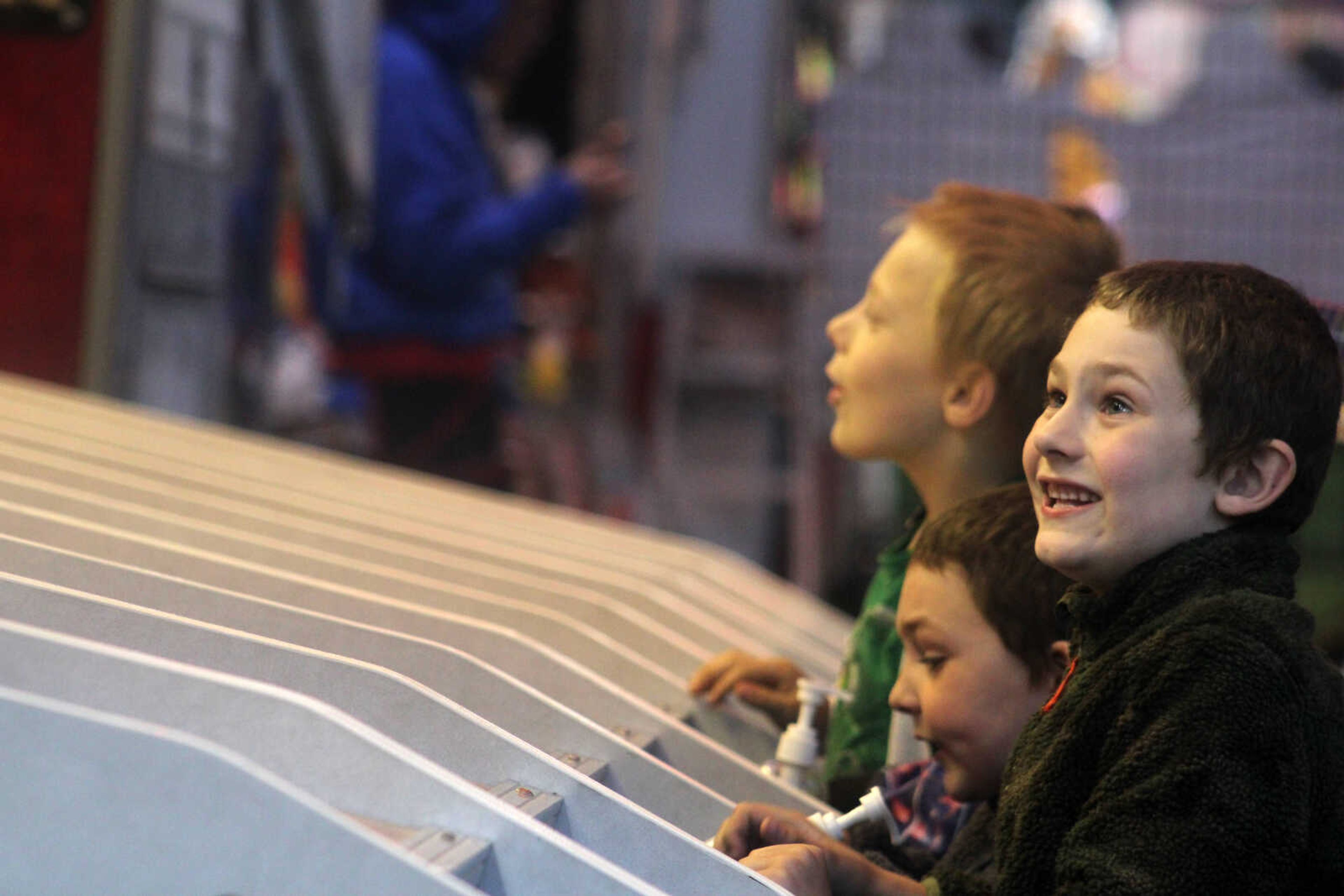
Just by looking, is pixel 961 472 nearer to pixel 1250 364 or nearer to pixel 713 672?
pixel 713 672

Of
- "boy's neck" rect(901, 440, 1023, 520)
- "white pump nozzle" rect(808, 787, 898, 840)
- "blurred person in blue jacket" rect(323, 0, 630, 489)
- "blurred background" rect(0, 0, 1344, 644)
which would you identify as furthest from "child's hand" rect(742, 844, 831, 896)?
"blurred background" rect(0, 0, 1344, 644)

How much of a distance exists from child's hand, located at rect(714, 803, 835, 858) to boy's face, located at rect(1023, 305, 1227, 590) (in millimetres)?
286

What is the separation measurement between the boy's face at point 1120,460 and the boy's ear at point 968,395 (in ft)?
1.42

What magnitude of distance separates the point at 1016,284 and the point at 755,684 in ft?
1.62

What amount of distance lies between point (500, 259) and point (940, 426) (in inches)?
89.2

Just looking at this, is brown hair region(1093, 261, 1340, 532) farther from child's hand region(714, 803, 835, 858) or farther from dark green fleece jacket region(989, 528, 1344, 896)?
child's hand region(714, 803, 835, 858)

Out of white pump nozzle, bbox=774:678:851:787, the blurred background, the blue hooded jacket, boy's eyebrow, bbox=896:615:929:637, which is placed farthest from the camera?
the blurred background

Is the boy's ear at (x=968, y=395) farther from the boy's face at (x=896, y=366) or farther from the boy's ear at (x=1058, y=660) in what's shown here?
the boy's ear at (x=1058, y=660)

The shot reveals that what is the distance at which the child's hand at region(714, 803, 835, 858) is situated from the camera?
1.14 metres

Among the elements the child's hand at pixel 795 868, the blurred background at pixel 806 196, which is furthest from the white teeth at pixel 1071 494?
the blurred background at pixel 806 196

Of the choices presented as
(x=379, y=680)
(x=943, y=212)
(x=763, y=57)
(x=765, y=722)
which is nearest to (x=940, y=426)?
(x=943, y=212)

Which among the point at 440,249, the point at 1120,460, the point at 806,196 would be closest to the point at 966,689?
the point at 1120,460

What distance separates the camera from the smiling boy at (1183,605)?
2.86 feet

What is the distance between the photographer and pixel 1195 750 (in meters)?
0.87
